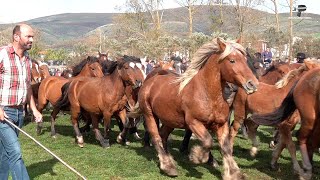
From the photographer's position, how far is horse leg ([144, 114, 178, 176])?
721 centimetres

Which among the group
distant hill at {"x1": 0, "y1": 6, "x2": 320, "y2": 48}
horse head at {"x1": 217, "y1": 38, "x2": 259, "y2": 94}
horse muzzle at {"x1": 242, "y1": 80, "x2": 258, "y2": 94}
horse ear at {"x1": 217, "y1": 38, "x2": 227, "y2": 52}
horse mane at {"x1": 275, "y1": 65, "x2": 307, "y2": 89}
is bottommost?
distant hill at {"x1": 0, "y1": 6, "x2": 320, "y2": 48}

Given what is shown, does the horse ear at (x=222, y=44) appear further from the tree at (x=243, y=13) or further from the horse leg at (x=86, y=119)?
the tree at (x=243, y=13)

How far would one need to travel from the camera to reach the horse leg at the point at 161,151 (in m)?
7.21

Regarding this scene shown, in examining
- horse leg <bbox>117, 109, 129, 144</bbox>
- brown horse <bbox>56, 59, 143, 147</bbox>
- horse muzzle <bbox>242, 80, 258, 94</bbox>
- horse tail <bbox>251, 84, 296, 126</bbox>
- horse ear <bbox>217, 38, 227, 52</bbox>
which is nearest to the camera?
horse muzzle <bbox>242, 80, 258, 94</bbox>

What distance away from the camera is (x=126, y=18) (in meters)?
49.9

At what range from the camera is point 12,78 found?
5.37 m

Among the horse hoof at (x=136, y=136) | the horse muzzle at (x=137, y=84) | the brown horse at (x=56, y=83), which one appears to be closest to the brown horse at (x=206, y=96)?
the horse muzzle at (x=137, y=84)

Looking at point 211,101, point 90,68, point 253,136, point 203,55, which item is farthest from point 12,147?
point 90,68

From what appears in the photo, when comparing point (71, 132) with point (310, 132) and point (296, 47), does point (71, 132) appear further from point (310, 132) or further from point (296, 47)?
point (296, 47)

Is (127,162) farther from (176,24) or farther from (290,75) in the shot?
(176,24)

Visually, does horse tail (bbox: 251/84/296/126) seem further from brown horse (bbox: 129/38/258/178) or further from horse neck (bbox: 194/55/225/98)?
horse neck (bbox: 194/55/225/98)

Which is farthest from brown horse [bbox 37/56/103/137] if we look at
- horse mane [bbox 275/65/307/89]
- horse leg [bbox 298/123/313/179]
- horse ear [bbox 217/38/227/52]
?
horse leg [bbox 298/123/313/179]

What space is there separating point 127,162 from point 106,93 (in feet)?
6.65

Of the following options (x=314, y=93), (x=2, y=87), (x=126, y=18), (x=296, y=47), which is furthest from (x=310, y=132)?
(x=126, y=18)
